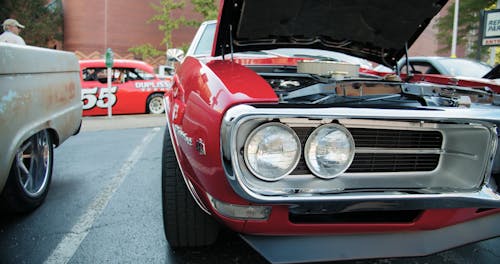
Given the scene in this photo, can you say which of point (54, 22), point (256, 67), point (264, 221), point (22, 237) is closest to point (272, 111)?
point (264, 221)

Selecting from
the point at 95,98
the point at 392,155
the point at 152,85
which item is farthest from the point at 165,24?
the point at 392,155

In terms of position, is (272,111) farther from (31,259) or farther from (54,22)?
(54,22)

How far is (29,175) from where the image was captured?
3023 millimetres

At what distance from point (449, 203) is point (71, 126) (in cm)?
331

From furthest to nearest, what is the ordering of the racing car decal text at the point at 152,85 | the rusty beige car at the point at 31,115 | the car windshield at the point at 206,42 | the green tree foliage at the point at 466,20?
the green tree foliage at the point at 466,20, the racing car decal text at the point at 152,85, the car windshield at the point at 206,42, the rusty beige car at the point at 31,115

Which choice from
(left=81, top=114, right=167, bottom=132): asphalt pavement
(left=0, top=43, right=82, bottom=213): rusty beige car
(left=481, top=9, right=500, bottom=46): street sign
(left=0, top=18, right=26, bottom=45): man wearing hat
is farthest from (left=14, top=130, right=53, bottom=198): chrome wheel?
(left=481, top=9, right=500, bottom=46): street sign

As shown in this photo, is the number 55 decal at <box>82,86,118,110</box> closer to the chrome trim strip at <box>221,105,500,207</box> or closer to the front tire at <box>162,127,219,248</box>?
the front tire at <box>162,127,219,248</box>

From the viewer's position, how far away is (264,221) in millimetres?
1546

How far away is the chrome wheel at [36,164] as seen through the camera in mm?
2902

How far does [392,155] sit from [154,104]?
415 inches

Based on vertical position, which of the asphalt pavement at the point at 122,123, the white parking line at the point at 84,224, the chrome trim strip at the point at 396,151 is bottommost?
the asphalt pavement at the point at 122,123

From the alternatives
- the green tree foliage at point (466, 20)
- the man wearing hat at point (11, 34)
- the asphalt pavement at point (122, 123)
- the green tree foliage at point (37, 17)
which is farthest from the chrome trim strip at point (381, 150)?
the green tree foliage at point (37, 17)

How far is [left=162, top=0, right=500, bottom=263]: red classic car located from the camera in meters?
1.47

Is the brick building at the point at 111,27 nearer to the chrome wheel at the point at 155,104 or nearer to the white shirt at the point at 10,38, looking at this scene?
the chrome wheel at the point at 155,104
